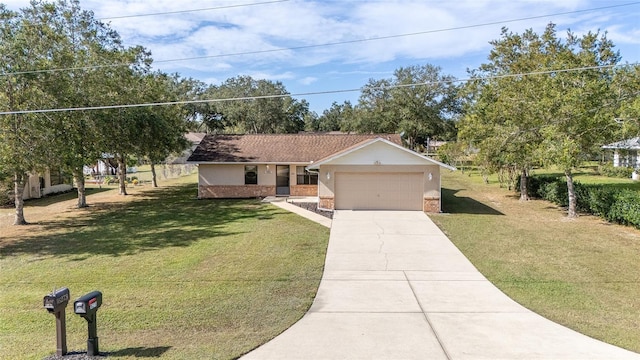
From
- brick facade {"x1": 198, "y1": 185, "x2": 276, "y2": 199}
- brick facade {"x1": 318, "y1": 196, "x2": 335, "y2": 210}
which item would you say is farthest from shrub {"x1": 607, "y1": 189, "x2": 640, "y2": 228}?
brick facade {"x1": 198, "y1": 185, "x2": 276, "y2": 199}

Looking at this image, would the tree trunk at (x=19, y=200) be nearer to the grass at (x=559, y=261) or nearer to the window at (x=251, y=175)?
the window at (x=251, y=175)

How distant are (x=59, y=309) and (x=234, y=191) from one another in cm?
1940

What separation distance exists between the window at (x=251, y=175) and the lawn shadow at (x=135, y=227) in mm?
1796

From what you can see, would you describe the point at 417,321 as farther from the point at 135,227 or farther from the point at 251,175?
the point at 251,175

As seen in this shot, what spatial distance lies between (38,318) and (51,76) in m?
12.6

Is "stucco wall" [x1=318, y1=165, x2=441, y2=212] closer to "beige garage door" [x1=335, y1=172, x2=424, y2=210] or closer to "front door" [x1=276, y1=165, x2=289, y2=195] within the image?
"beige garage door" [x1=335, y1=172, x2=424, y2=210]

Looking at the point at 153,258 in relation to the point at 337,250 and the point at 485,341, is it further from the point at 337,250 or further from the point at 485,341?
the point at 485,341

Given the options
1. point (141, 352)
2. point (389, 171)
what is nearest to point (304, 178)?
point (389, 171)

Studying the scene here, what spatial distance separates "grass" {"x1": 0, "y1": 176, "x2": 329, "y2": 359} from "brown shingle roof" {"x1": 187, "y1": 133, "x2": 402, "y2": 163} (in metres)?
5.70

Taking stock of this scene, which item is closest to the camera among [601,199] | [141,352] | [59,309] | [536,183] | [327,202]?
[59,309]

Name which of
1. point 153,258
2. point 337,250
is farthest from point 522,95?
point 153,258

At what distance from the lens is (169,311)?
26.1ft

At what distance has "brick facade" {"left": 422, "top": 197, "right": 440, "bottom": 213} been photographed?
19938 millimetres

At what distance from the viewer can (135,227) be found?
55.5ft
